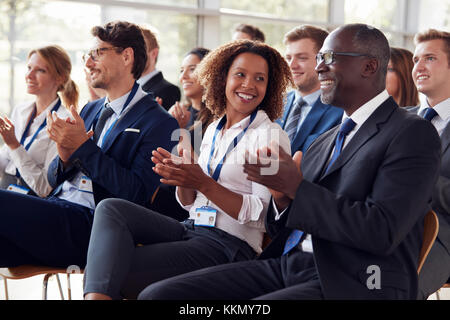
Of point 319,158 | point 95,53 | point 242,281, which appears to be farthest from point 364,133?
point 95,53

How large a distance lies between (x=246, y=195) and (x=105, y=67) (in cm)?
119

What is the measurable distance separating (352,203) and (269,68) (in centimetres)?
109

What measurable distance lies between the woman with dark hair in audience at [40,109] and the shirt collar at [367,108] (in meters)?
1.93

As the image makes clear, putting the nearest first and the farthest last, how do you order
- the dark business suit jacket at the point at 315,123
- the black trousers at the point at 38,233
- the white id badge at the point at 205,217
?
the white id badge at the point at 205,217
the black trousers at the point at 38,233
the dark business suit jacket at the point at 315,123

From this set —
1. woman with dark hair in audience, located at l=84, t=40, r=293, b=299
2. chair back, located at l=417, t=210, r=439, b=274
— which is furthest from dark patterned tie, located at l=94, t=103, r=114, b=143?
chair back, located at l=417, t=210, r=439, b=274

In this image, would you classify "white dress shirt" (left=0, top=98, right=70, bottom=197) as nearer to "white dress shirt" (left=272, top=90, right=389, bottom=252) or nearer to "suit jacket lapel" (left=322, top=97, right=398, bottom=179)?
"white dress shirt" (left=272, top=90, right=389, bottom=252)

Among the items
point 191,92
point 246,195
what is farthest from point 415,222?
point 191,92

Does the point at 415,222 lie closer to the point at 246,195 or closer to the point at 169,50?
the point at 246,195

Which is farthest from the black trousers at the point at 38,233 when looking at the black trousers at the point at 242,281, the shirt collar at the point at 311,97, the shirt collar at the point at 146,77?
the shirt collar at the point at 146,77

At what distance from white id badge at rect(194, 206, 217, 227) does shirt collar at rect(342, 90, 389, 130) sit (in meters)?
0.71

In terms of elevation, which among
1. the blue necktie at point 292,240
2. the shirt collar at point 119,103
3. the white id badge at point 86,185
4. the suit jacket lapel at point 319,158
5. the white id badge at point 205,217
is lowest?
the blue necktie at point 292,240

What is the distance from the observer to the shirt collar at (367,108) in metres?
1.85

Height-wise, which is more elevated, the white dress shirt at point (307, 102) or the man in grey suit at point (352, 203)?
the white dress shirt at point (307, 102)

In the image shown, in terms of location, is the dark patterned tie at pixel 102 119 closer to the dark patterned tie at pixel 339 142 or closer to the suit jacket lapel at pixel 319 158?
the suit jacket lapel at pixel 319 158
